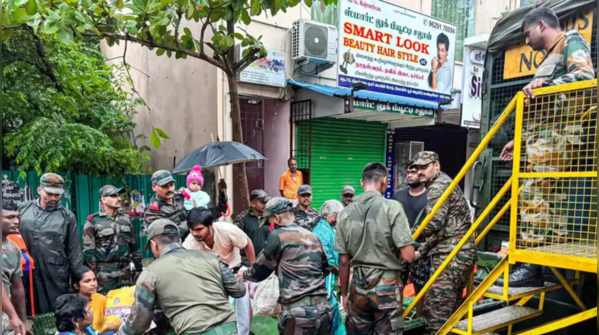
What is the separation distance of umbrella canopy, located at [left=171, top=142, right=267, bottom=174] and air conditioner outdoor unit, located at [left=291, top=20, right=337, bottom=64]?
11.3ft

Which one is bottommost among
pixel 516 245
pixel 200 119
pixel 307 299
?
pixel 307 299

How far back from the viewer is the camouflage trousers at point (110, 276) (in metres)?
4.18

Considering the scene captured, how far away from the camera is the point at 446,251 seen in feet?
11.3

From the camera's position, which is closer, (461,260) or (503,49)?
(461,260)

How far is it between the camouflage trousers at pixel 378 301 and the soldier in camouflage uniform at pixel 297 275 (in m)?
0.29

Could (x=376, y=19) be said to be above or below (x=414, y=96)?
above

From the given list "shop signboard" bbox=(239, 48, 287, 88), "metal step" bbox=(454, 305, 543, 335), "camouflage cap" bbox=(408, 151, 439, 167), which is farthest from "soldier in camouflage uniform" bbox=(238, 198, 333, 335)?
"shop signboard" bbox=(239, 48, 287, 88)

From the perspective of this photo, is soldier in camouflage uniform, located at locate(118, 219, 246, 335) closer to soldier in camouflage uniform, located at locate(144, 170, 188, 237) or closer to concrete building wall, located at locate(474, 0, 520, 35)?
soldier in camouflage uniform, located at locate(144, 170, 188, 237)

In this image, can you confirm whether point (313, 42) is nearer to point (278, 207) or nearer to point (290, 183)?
point (290, 183)

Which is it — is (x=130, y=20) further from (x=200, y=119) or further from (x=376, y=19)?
(x=376, y=19)

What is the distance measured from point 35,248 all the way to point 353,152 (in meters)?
7.71

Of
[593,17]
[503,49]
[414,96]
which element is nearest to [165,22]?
[503,49]

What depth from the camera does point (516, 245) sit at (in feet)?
9.20

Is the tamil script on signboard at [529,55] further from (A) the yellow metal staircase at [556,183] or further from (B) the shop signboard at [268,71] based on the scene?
(B) the shop signboard at [268,71]
